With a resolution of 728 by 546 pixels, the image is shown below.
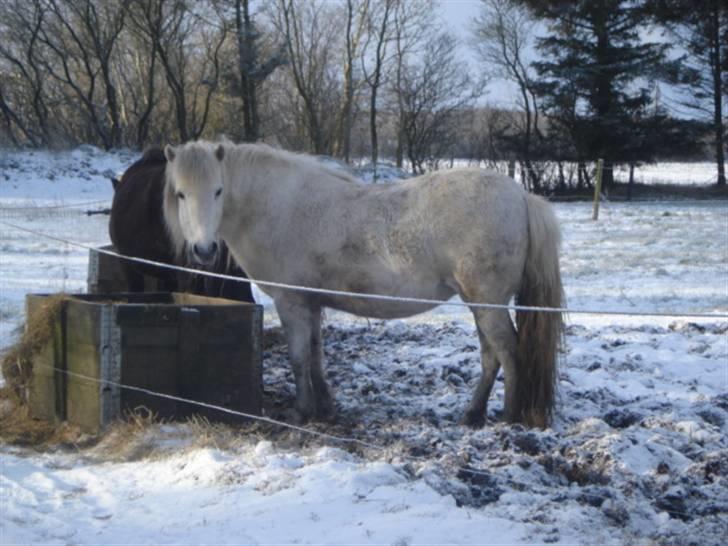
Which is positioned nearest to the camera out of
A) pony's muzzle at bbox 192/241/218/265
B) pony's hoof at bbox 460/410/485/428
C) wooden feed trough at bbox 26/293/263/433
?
wooden feed trough at bbox 26/293/263/433

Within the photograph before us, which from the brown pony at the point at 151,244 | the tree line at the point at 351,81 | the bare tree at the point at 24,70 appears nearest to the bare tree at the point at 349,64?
the tree line at the point at 351,81

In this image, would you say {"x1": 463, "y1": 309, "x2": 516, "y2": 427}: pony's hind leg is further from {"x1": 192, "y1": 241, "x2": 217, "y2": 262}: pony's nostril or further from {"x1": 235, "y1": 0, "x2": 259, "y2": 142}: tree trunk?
{"x1": 235, "y1": 0, "x2": 259, "y2": 142}: tree trunk

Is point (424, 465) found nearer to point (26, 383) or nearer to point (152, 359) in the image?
point (152, 359)

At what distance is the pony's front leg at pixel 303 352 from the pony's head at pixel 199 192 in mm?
642

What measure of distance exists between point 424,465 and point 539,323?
5.00ft

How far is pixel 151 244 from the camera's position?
719 cm

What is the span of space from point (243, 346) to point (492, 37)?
3353 centimetres

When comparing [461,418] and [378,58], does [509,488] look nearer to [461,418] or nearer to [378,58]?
[461,418]

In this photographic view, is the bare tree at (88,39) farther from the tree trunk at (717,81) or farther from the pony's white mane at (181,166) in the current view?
the pony's white mane at (181,166)

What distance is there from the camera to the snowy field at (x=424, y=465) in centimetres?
344

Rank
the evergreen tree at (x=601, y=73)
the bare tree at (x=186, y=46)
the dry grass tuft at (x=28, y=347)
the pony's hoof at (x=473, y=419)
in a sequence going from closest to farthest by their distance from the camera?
the pony's hoof at (x=473, y=419) < the dry grass tuft at (x=28, y=347) < the evergreen tree at (x=601, y=73) < the bare tree at (x=186, y=46)

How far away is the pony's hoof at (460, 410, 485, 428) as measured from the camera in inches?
208

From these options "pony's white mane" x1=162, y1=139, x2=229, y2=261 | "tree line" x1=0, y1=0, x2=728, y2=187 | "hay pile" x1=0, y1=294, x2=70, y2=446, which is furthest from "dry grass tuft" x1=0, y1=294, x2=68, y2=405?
"tree line" x1=0, y1=0, x2=728, y2=187

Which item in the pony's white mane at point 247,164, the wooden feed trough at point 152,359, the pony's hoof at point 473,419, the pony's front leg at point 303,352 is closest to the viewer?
the wooden feed trough at point 152,359
